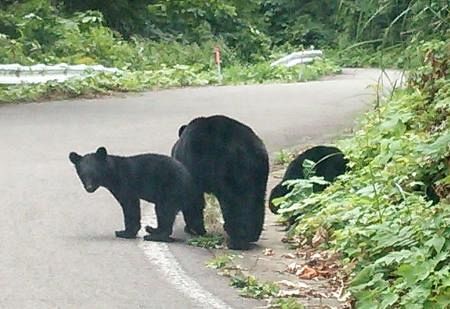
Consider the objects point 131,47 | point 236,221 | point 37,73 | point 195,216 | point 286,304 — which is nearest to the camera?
point 286,304

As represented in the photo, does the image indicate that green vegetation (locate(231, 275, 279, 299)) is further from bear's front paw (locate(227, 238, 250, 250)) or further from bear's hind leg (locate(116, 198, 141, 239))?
bear's hind leg (locate(116, 198, 141, 239))

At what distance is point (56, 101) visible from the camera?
2084cm

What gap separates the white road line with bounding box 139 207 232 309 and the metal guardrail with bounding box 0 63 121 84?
1243 cm

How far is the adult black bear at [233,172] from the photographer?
917cm

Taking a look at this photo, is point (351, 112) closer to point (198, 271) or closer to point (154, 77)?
point (154, 77)

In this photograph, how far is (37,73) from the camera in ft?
71.7

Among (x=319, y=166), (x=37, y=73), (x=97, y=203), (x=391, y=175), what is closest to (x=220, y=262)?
(x=391, y=175)

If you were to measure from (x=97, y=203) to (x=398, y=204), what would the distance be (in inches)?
139

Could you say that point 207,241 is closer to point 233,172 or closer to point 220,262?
point 233,172

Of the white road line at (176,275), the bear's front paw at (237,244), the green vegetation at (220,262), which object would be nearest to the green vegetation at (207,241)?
the bear's front paw at (237,244)

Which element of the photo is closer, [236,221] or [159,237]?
[236,221]

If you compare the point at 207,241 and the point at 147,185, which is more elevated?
the point at 147,185

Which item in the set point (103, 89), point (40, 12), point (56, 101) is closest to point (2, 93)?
point (56, 101)

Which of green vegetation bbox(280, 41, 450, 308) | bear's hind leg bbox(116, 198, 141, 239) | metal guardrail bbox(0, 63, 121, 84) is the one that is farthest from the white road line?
metal guardrail bbox(0, 63, 121, 84)
